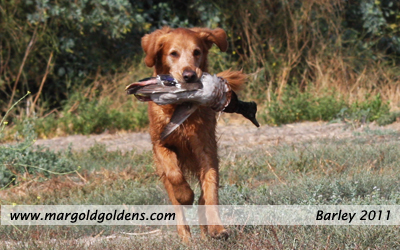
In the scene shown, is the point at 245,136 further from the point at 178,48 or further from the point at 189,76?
the point at 189,76

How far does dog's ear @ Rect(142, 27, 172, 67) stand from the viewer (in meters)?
4.57

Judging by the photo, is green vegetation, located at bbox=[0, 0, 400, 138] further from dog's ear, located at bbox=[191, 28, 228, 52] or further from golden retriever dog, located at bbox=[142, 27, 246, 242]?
golden retriever dog, located at bbox=[142, 27, 246, 242]

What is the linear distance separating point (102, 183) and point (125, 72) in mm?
5909

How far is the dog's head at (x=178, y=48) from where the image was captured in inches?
175

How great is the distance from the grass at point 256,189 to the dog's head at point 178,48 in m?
1.21

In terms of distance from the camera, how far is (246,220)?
4043 mm

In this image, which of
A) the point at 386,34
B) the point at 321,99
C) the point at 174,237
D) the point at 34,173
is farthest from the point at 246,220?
the point at 386,34

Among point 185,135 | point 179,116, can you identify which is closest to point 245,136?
point 185,135

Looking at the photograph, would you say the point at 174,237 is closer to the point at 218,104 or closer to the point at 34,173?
the point at 218,104

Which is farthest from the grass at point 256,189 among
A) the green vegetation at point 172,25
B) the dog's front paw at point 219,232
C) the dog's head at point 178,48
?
the green vegetation at point 172,25

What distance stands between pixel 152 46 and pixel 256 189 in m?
1.61

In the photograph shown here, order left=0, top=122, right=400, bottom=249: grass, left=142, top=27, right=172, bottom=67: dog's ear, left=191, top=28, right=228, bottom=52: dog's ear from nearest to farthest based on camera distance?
left=0, top=122, right=400, bottom=249: grass
left=142, top=27, right=172, bottom=67: dog's ear
left=191, top=28, right=228, bottom=52: dog's ear

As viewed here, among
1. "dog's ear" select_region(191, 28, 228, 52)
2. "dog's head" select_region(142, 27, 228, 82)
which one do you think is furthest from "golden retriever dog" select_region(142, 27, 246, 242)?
"dog's ear" select_region(191, 28, 228, 52)

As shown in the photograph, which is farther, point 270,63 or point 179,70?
point 270,63
